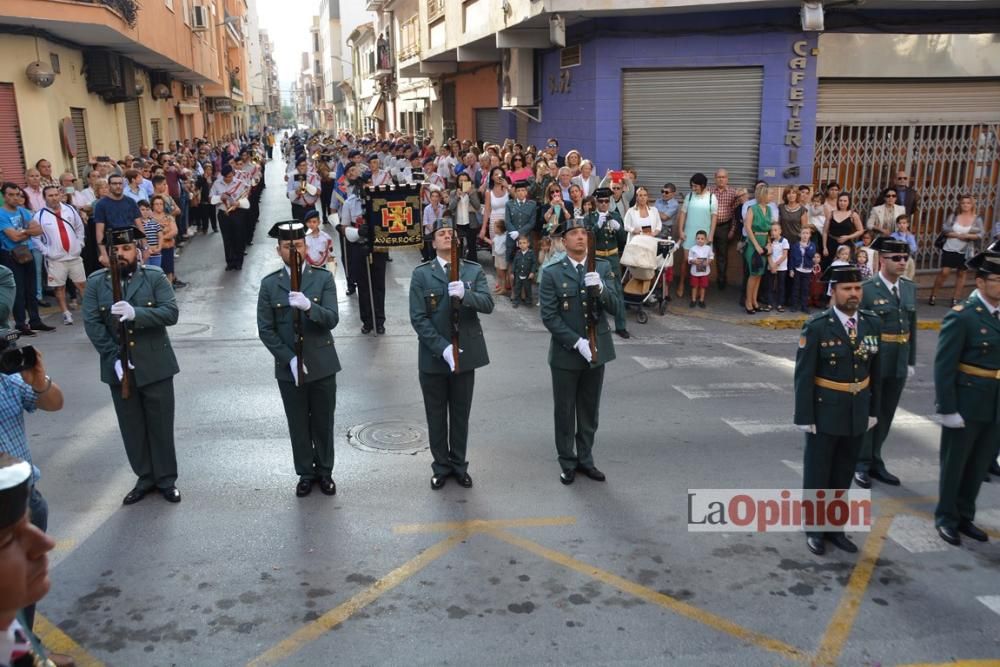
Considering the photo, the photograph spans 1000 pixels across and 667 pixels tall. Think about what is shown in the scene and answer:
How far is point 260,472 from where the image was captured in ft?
22.4

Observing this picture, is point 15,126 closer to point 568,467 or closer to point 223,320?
point 223,320

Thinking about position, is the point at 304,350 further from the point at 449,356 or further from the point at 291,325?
the point at 449,356

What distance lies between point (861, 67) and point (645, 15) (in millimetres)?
3696

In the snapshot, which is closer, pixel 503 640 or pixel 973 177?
pixel 503 640

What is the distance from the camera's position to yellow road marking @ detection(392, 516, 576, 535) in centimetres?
588

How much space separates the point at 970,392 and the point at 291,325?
4713mm

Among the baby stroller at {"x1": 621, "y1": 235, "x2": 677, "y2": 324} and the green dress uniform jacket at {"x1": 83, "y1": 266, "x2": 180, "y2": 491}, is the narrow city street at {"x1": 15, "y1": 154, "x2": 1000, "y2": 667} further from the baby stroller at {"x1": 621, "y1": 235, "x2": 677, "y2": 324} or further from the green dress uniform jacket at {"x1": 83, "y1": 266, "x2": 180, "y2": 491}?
the baby stroller at {"x1": 621, "y1": 235, "x2": 677, "y2": 324}

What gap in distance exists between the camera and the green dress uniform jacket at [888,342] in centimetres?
654

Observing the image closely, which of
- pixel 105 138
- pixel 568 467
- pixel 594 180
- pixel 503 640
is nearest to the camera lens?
pixel 503 640

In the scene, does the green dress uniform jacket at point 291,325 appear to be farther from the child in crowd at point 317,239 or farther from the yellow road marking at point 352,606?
the child in crowd at point 317,239

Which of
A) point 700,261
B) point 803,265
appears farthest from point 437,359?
point 803,265

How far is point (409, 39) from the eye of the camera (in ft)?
108

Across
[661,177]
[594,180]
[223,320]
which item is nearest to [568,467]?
[223,320]

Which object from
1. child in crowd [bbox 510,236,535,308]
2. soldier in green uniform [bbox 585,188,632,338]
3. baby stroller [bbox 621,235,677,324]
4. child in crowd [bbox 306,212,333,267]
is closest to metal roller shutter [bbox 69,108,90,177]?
child in crowd [bbox 306,212,333,267]
